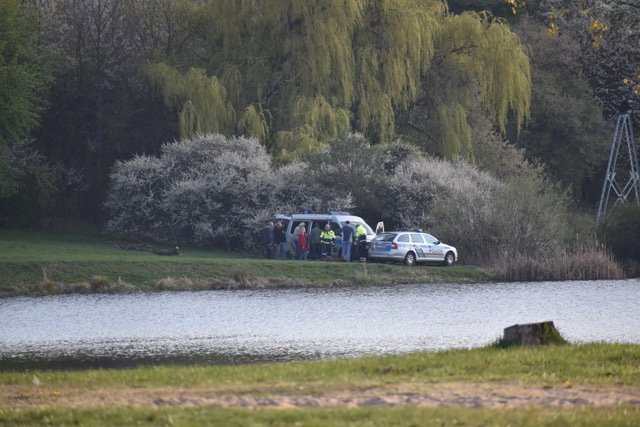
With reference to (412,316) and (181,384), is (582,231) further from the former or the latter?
(181,384)

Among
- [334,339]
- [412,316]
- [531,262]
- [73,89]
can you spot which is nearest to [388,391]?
[334,339]

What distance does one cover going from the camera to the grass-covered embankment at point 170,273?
1757 inches

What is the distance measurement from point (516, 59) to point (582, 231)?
10525 millimetres

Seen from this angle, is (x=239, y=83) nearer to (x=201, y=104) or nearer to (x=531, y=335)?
(x=201, y=104)

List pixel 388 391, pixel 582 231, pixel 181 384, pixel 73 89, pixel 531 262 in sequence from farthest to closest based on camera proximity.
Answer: pixel 73 89 < pixel 582 231 < pixel 531 262 < pixel 181 384 < pixel 388 391

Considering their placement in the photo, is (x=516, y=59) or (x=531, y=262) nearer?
(x=531, y=262)

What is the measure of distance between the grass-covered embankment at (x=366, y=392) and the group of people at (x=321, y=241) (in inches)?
1254

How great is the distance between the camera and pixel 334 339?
2839cm

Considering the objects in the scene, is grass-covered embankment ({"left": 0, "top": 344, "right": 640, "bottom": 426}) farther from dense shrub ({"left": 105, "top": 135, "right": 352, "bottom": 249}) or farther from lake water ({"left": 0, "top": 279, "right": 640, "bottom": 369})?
dense shrub ({"left": 105, "top": 135, "right": 352, "bottom": 249})

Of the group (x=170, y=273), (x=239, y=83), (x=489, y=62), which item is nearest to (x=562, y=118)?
(x=489, y=62)

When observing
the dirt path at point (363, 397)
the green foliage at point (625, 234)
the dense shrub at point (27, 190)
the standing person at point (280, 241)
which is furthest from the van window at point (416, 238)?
the dirt path at point (363, 397)

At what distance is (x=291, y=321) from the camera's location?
33281 millimetres

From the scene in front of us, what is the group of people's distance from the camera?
5209cm

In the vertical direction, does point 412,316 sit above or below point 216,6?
below
